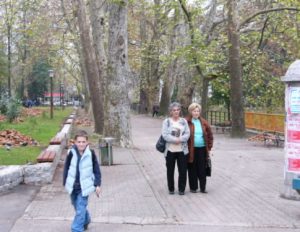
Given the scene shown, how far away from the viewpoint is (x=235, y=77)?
23750 millimetres

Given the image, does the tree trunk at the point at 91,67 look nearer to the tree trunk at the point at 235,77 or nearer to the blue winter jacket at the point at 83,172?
the tree trunk at the point at 235,77

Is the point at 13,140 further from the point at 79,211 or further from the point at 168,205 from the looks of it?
the point at 79,211

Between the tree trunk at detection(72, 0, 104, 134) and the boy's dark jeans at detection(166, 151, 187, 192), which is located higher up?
the tree trunk at detection(72, 0, 104, 134)

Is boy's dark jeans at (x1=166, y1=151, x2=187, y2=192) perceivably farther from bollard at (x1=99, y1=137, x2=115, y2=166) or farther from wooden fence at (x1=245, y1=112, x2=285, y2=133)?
wooden fence at (x1=245, y1=112, x2=285, y2=133)

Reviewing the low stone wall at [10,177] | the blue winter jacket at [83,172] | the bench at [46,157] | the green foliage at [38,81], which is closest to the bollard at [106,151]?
the bench at [46,157]

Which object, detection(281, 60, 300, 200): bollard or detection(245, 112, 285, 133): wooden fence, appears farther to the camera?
detection(245, 112, 285, 133): wooden fence

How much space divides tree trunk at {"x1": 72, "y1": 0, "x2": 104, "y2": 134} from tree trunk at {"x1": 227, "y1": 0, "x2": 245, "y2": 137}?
593 centimetres

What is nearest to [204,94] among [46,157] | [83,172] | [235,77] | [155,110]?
[235,77]

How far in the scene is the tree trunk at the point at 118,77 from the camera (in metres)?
17.4

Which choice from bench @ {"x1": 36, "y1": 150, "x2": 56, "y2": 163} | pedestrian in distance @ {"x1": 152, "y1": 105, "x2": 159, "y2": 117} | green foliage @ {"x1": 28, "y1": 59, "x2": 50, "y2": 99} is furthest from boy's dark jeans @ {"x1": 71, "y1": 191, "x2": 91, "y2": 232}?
green foliage @ {"x1": 28, "y1": 59, "x2": 50, "y2": 99}

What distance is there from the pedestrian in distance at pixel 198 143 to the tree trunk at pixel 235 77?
45.1ft

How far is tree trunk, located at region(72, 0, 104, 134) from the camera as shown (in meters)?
24.7

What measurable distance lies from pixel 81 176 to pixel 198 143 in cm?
336

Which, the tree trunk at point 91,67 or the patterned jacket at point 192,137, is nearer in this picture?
the patterned jacket at point 192,137
